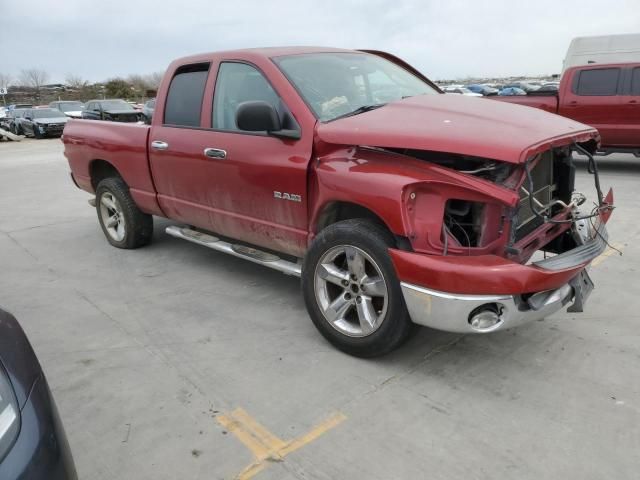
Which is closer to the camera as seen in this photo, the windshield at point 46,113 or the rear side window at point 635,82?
the rear side window at point 635,82

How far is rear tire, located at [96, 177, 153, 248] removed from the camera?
17.4 feet

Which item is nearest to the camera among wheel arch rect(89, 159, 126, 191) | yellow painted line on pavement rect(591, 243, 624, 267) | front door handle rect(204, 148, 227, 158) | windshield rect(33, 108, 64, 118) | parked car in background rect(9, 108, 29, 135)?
front door handle rect(204, 148, 227, 158)

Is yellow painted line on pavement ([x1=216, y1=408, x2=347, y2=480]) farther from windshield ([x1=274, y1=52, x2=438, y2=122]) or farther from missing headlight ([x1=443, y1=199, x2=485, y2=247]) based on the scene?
windshield ([x1=274, y1=52, x2=438, y2=122])

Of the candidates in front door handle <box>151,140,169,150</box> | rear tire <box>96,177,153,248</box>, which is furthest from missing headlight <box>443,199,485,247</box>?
rear tire <box>96,177,153,248</box>

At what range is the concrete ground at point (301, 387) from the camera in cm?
242

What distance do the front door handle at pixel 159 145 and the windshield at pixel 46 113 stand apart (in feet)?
74.2

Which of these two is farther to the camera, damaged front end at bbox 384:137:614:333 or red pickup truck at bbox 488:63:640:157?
red pickup truck at bbox 488:63:640:157

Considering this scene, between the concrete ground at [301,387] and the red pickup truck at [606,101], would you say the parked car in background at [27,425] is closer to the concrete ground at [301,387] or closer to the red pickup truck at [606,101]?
the concrete ground at [301,387]

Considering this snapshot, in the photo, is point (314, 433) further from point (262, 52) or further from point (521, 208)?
point (262, 52)

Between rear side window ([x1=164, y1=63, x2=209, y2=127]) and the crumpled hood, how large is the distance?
1438mm

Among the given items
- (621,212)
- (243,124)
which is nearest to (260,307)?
(243,124)

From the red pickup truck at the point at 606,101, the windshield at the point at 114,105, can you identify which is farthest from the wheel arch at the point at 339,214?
the windshield at the point at 114,105

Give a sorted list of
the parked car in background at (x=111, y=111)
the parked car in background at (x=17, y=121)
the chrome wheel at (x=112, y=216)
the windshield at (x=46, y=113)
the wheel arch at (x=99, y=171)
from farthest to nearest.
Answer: the parked car in background at (x=17, y=121) → the windshield at (x=46, y=113) → the parked car in background at (x=111, y=111) → the wheel arch at (x=99, y=171) → the chrome wheel at (x=112, y=216)

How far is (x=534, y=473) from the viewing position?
2.30 m
